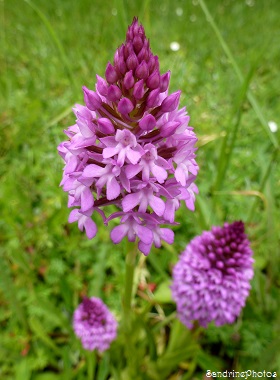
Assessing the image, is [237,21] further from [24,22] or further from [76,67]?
[24,22]

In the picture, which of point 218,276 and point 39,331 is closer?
point 218,276

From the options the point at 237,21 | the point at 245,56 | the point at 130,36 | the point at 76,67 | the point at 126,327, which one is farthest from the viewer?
Answer: the point at 237,21

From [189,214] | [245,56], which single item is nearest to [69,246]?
[189,214]

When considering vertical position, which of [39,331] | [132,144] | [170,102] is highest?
[170,102]

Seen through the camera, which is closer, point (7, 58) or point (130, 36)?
point (130, 36)

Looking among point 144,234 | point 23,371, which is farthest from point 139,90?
point 23,371

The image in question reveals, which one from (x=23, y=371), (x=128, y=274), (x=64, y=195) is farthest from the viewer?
(x=64, y=195)

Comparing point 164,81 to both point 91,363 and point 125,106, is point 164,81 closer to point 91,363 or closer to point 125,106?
point 125,106
